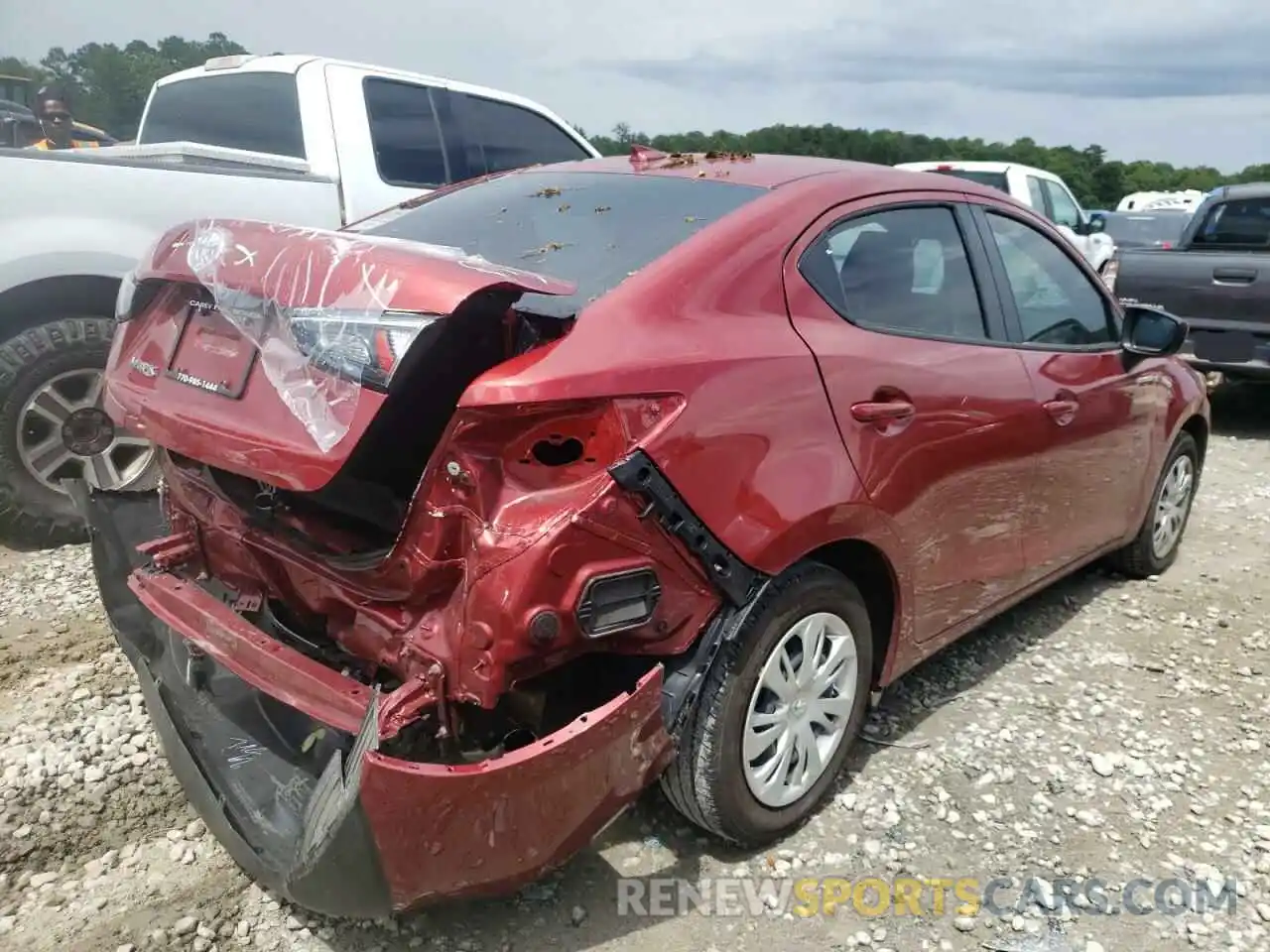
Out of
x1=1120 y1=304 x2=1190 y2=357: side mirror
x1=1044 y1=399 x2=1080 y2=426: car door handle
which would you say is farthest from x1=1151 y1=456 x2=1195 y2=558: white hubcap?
x1=1044 y1=399 x2=1080 y2=426: car door handle

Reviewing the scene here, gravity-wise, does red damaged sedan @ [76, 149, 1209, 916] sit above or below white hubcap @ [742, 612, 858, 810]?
above

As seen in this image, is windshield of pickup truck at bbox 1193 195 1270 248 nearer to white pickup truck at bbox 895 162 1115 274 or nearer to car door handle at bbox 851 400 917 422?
white pickup truck at bbox 895 162 1115 274

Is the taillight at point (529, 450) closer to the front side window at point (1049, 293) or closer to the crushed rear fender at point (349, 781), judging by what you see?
the crushed rear fender at point (349, 781)

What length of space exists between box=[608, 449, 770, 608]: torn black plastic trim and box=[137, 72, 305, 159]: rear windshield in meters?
3.95

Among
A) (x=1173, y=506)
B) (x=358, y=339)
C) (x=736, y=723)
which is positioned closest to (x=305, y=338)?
(x=358, y=339)

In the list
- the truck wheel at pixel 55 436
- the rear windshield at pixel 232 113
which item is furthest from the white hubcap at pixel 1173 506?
the rear windshield at pixel 232 113

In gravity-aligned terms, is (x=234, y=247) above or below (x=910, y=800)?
above

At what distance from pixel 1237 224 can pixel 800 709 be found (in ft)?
23.6

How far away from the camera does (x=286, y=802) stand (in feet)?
7.89

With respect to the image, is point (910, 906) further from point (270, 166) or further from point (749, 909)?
point (270, 166)

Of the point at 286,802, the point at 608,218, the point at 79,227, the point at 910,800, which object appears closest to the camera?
the point at 286,802

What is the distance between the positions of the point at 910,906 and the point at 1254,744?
1.62 meters

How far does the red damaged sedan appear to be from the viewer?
207 centimetres

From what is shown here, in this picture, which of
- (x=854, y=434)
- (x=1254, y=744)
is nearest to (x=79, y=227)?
(x=854, y=434)
